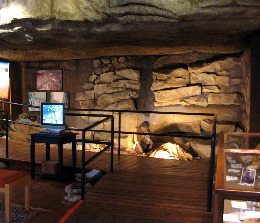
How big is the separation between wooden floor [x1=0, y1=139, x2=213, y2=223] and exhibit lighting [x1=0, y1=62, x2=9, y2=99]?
3.82 m

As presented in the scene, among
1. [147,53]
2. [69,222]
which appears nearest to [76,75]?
[147,53]

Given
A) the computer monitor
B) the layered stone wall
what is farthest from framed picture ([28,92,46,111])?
the computer monitor

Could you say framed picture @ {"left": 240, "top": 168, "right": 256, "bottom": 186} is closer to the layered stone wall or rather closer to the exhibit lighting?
the layered stone wall

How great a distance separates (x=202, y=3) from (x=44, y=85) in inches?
220

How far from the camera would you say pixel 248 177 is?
226 cm

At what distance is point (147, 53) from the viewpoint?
666 cm

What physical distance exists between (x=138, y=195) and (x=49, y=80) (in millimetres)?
5555

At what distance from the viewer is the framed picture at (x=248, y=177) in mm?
2030

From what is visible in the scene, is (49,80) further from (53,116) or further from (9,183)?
(9,183)

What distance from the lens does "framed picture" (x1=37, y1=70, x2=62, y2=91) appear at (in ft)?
25.6

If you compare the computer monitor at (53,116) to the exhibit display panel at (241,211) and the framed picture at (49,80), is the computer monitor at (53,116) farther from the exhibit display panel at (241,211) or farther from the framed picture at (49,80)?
the framed picture at (49,80)

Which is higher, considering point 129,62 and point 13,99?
point 129,62

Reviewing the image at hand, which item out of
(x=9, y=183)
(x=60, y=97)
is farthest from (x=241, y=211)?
(x=60, y=97)

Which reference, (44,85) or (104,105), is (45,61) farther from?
(104,105)
